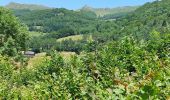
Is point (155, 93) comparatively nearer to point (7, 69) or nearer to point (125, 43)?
point (125, 43)

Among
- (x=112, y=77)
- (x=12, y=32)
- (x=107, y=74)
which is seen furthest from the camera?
(x=12, y=32)

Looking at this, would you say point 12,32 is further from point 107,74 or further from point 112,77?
point 112,77

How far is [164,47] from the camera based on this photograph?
139 ft

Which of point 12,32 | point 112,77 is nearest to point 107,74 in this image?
point 112,77

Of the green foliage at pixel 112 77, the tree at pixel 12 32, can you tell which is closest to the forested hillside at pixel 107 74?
the green foliage at pixel 112 77

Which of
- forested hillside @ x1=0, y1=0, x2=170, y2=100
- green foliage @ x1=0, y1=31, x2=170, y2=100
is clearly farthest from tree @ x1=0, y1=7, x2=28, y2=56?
green foliage @ x1=0, y1=31, x2=170, y2=100

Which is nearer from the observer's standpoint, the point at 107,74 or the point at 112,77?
the point at 112,77

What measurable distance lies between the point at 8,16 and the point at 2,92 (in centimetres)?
7634

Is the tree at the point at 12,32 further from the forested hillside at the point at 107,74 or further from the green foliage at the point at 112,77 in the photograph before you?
the green foliage at the point at 112,77

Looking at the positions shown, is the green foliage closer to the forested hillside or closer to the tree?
the forested hillside

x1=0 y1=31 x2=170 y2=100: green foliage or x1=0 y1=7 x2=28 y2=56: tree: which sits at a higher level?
x1=0 y1=31 x2=170 y2=100: green foliage

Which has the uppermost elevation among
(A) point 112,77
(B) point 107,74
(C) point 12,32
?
(A) point 112,77

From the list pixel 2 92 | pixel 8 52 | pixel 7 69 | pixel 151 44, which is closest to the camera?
pixel 2 92

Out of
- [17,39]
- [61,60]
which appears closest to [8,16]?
[17,39]
